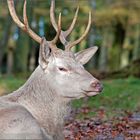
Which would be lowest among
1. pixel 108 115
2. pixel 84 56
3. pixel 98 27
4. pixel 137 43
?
pixel 137 43

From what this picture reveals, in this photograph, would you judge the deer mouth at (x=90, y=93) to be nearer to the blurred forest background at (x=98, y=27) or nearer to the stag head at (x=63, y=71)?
the stag head at (x=63, y=71)

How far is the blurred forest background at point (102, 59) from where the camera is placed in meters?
9.09

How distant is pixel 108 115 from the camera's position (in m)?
10.5

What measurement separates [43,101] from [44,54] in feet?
1.77

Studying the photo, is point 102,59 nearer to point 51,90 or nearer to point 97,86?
point 51,90

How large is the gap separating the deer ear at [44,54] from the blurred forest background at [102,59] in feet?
5.85


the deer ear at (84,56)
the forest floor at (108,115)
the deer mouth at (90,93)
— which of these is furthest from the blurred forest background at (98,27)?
the deer mouth at (90,93)

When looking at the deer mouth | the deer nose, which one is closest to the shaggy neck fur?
the deer mouth

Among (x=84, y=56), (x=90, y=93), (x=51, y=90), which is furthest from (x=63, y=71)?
(x=84, y=56)

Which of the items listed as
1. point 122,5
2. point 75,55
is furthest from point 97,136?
point 122,5

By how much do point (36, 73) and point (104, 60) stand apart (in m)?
26.9

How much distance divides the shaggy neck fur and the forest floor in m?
1.42

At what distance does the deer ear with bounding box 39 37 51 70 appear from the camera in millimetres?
6068

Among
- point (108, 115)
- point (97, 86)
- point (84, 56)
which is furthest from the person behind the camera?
point (108, 115)
